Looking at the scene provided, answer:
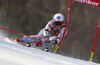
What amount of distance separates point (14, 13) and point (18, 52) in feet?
44.4

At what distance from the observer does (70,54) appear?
47.5 ft

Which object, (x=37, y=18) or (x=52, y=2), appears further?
(x=52, y=2)

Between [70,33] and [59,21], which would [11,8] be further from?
[59,21]

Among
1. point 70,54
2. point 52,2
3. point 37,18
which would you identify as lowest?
point 70,54

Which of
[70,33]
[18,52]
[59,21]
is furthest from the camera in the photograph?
[70,33]

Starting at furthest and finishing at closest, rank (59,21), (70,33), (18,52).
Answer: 1. (70,33)
2. (59,21)
3. (18,52)

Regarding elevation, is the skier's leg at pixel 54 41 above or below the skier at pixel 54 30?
below

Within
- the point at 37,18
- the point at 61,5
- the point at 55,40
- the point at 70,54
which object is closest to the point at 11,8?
the point at 37,18

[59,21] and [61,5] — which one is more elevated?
[61,5]

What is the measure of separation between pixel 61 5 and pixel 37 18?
1807 mm

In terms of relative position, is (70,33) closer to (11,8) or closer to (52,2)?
(52,2)

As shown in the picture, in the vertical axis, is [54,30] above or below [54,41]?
above

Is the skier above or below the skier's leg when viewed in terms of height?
above

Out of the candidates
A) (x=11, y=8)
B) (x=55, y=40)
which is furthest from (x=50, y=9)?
(x=55, y=40)
